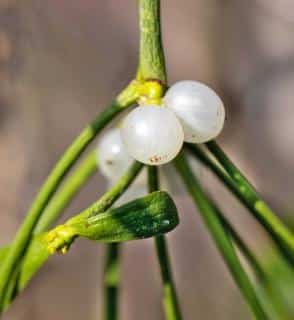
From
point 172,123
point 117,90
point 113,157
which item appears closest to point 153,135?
point 172,123

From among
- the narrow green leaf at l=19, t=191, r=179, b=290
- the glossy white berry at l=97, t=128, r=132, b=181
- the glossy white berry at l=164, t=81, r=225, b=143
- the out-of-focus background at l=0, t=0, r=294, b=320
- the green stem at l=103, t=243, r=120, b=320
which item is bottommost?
the narrow green leaf at l=19, t=191, r=179, b=290

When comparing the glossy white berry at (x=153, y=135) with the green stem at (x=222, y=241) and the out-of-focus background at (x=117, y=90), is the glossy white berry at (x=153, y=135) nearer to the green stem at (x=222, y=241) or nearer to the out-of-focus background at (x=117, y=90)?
the green stem at (x=222, y=241)

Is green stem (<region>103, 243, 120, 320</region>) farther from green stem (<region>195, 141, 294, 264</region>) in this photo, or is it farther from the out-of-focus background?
the out-of-focus background

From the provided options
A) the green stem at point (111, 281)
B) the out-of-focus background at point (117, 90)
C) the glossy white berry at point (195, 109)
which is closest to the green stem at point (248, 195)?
the glossy white berry at point (195, 109)

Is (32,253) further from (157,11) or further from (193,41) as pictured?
(193,41)

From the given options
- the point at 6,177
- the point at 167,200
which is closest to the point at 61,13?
the point at 6,177

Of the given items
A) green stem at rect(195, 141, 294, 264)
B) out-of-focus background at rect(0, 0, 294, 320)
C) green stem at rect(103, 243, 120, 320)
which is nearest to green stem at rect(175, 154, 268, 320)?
green stem at rect(195, 141, 294, 264)

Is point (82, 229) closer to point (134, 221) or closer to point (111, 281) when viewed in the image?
point (134, 221)
